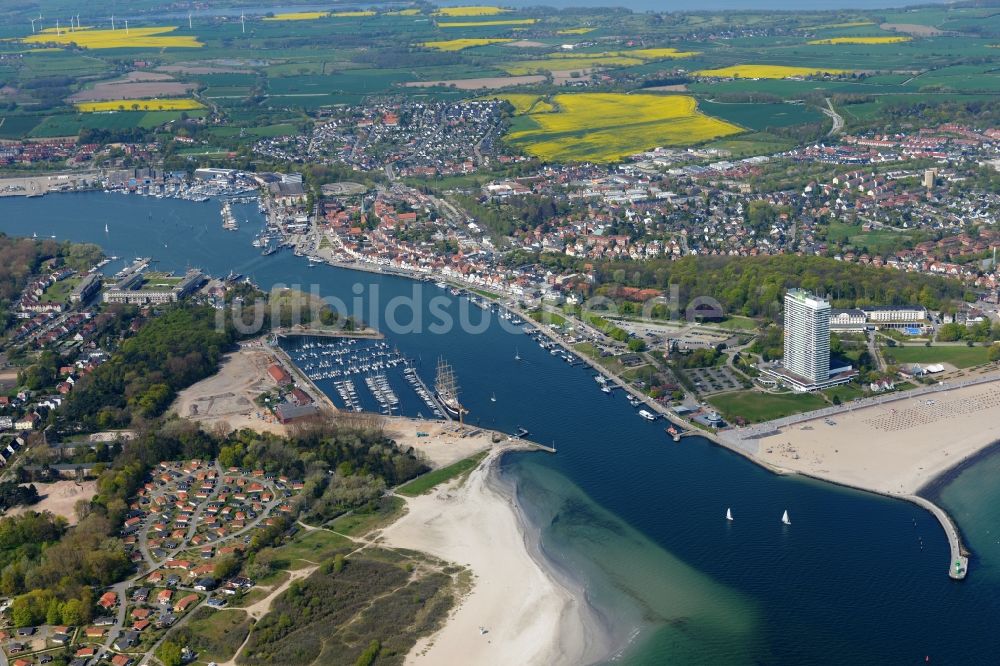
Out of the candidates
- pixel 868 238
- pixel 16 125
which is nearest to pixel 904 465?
pixel 868 238

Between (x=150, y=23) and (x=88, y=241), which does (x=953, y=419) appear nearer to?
(x=88, y=241)

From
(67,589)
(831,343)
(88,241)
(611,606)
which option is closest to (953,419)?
(831,343)

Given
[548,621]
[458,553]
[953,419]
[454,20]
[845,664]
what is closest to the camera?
[845,664]

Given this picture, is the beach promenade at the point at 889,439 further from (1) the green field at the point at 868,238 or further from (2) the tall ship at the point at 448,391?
(1) the green field at the point at 868,238

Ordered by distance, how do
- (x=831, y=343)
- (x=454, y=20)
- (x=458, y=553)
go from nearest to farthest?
(x=458, y=553) < (x=831, y=343) < (x=454, y=20)

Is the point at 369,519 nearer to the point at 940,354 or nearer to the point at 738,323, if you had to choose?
the point at 738,323

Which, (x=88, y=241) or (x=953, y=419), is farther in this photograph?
(x=88, y=241)

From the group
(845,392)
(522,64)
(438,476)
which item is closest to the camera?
(438,476)
